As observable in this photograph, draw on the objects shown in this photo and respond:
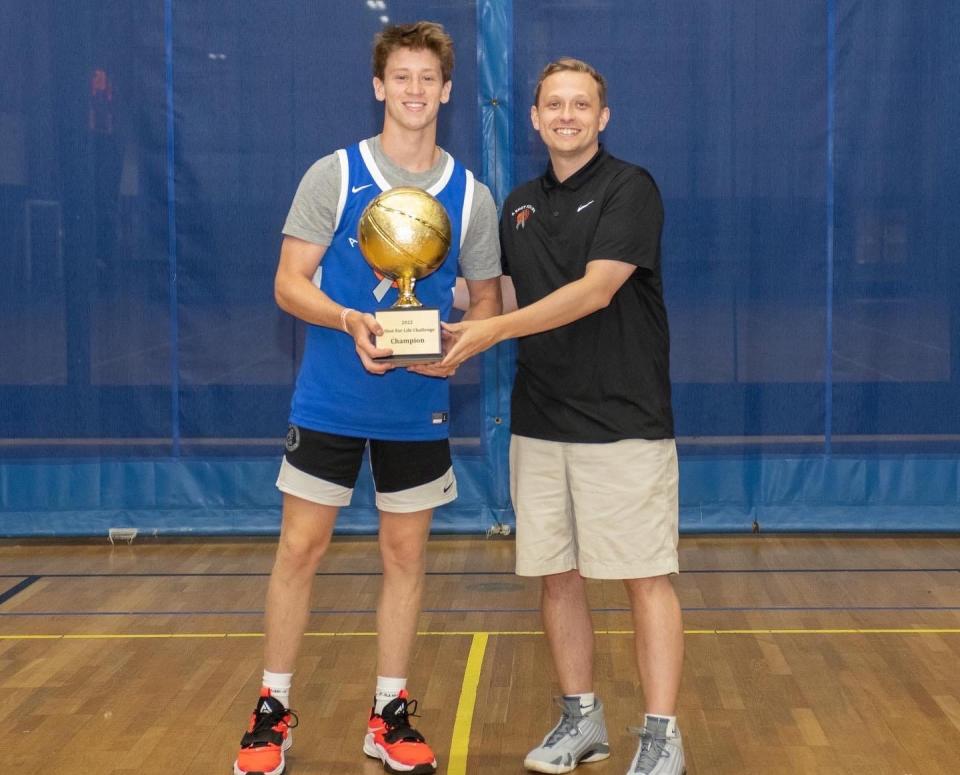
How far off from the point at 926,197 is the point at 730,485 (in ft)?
4.51

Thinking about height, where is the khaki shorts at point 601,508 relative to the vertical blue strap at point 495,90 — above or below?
below

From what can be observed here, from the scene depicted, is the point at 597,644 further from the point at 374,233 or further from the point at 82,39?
the point at 82,39

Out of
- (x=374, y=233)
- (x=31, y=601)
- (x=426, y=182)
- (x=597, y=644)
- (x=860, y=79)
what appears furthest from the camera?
(x=860, y=79)

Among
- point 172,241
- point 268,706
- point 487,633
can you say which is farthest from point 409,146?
point 172,241

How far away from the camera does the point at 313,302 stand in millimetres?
2869

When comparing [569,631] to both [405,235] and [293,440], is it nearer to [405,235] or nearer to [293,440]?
[293,440]

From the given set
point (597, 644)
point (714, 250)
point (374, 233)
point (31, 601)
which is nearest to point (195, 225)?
point (31, 601)

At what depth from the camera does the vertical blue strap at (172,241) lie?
539 cm

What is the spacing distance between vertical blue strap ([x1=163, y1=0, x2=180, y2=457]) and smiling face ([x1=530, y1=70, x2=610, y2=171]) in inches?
113

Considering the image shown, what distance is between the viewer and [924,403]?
17.8 feet

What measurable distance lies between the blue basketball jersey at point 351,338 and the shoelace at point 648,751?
0.83 m

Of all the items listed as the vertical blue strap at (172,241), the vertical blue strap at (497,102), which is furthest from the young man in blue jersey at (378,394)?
the vertical blue strap at (172,241)

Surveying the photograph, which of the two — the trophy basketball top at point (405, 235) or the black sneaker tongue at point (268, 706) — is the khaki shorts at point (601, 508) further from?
the black sneaker tongue at point (268, 706)

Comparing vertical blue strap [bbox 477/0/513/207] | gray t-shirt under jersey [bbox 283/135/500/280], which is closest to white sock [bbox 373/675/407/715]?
gray t-shirt under jersey [bbox 283/135/500/280]
